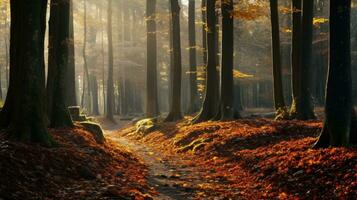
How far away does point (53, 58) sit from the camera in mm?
15047

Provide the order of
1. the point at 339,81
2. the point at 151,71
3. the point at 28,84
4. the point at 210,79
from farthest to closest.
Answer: the point at 151,71 → the point at 210,79 → the point at 28,84 → the point at 339,81

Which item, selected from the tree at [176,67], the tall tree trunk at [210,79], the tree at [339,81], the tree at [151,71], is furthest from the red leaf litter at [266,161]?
the tree at [151,71]

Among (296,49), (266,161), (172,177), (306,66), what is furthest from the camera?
(296,49)

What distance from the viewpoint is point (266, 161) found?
34.4ft

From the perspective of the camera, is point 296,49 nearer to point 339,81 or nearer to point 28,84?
point 339,81

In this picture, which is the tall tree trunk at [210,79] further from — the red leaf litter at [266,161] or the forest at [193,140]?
the red leaf litter at [266,161]

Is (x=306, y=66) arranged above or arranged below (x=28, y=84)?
above

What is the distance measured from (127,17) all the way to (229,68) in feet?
118

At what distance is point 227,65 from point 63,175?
450 inches

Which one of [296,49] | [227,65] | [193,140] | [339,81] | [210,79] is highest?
[296,49]

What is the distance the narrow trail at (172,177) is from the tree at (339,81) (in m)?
3.26

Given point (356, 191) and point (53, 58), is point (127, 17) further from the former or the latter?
point (356, 191)

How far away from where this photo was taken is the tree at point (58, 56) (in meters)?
14.5

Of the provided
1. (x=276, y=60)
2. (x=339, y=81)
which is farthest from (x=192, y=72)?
(x=339, y=81)
